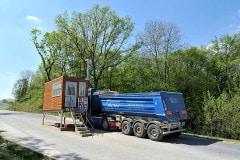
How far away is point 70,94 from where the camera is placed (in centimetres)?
1605

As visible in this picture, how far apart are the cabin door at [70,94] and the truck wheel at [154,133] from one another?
6.43 m

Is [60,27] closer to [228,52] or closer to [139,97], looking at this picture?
[139,97]

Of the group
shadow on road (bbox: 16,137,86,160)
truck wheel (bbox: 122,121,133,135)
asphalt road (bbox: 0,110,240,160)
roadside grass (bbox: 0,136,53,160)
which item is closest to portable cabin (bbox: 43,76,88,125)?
truck wheel (bbox: 122,121,133,135)

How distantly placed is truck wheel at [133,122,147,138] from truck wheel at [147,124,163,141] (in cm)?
32

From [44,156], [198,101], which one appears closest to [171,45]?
[198,101]

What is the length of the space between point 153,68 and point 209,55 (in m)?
8.48

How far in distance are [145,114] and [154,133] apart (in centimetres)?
128

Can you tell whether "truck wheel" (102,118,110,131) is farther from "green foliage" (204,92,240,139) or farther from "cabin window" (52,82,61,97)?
"green foliage" (204,92,240,139)

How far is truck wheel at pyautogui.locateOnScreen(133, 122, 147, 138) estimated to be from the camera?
12.4 m

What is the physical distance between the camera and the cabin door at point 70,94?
15891mm

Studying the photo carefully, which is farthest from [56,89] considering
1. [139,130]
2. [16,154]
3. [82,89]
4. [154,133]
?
[16,154]

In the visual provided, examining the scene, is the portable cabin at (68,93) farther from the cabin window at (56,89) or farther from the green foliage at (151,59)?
the green foliage at (151,59)

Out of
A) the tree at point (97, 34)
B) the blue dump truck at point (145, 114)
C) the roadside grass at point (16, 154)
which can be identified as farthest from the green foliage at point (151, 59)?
the roadside grass at point (16, 154)

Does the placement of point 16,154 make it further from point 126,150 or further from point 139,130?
point 139,130
